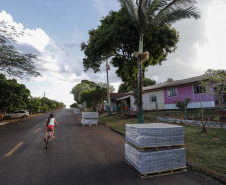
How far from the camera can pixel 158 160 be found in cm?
398

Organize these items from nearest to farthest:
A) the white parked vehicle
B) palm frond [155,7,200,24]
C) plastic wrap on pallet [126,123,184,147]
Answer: plastic wrap on pallet [126,123,184,147] < palm frond [155,7,200,24] < the white parked vehicle

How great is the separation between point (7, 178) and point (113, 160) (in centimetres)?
300

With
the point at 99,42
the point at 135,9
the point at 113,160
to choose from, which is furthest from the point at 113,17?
the point at 113,160

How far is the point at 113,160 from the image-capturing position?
5.15 meters

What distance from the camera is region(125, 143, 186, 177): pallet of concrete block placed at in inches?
154

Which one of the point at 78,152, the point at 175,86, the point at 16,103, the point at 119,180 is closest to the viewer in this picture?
the point at 119,180

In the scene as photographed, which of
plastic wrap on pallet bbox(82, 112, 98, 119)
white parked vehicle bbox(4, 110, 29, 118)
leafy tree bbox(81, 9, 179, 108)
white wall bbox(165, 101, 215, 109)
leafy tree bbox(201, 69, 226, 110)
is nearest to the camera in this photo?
leafy tree bbox(201, 69, 226, 110)

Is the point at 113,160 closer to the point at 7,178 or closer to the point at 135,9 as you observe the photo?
the point at 7,178

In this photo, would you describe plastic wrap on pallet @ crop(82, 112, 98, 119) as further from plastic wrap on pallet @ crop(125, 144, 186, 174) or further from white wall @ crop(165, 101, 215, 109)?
plastic wrap on pallet @ crop(125, 144, 186, 174)

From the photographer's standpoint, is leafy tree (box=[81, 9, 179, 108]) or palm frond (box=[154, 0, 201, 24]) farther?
leafy tree (box=[81, 9, 179, 108])

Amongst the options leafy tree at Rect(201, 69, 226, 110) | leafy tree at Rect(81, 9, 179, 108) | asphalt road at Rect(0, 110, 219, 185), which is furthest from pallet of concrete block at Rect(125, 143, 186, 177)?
leafy tree at Rect(81, 9, 179, 108)

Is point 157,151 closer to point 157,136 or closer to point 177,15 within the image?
point 157,136

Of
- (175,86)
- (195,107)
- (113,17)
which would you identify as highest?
(113,17)

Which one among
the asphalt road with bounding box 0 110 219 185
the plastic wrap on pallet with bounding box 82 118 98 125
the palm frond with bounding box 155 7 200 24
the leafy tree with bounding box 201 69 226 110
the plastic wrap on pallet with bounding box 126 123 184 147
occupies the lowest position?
the asphalt road with bounding box 0 110 219 185
